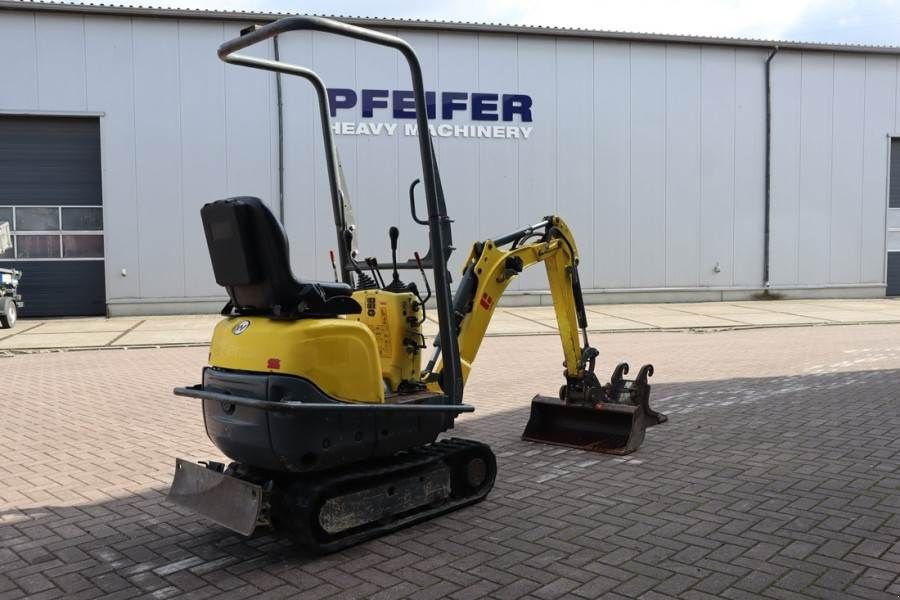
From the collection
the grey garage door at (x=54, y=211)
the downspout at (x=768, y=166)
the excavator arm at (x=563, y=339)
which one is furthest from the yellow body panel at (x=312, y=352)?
the downspout at (x=768, y=166)

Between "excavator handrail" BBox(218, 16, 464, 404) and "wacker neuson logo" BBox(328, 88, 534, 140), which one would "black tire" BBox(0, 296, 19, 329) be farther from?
"excavator handrail" BBox(218, 16, 464, 404)

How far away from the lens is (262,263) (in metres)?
4.20

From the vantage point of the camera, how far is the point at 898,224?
23891 mm

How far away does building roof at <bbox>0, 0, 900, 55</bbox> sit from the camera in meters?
18.0

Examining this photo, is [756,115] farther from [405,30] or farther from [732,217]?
[405,30]

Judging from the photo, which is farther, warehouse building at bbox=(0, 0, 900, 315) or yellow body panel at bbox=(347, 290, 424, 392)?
warehouse building at bbox=(0, 0, 900, 315)

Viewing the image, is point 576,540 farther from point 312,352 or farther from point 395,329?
point 312,352

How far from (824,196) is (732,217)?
2.90m

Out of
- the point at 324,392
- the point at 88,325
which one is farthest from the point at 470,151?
the point at 324,392

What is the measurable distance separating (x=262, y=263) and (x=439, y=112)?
1650cm

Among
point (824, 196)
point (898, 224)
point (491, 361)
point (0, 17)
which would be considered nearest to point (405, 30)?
point (0, 17)

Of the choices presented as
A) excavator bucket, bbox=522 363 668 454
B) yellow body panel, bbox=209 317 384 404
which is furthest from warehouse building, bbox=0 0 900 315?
yellow body panel, bbox=209 317 384 404

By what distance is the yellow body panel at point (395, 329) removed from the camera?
4875mm

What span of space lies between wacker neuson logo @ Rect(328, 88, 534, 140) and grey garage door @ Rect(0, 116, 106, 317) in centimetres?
579
